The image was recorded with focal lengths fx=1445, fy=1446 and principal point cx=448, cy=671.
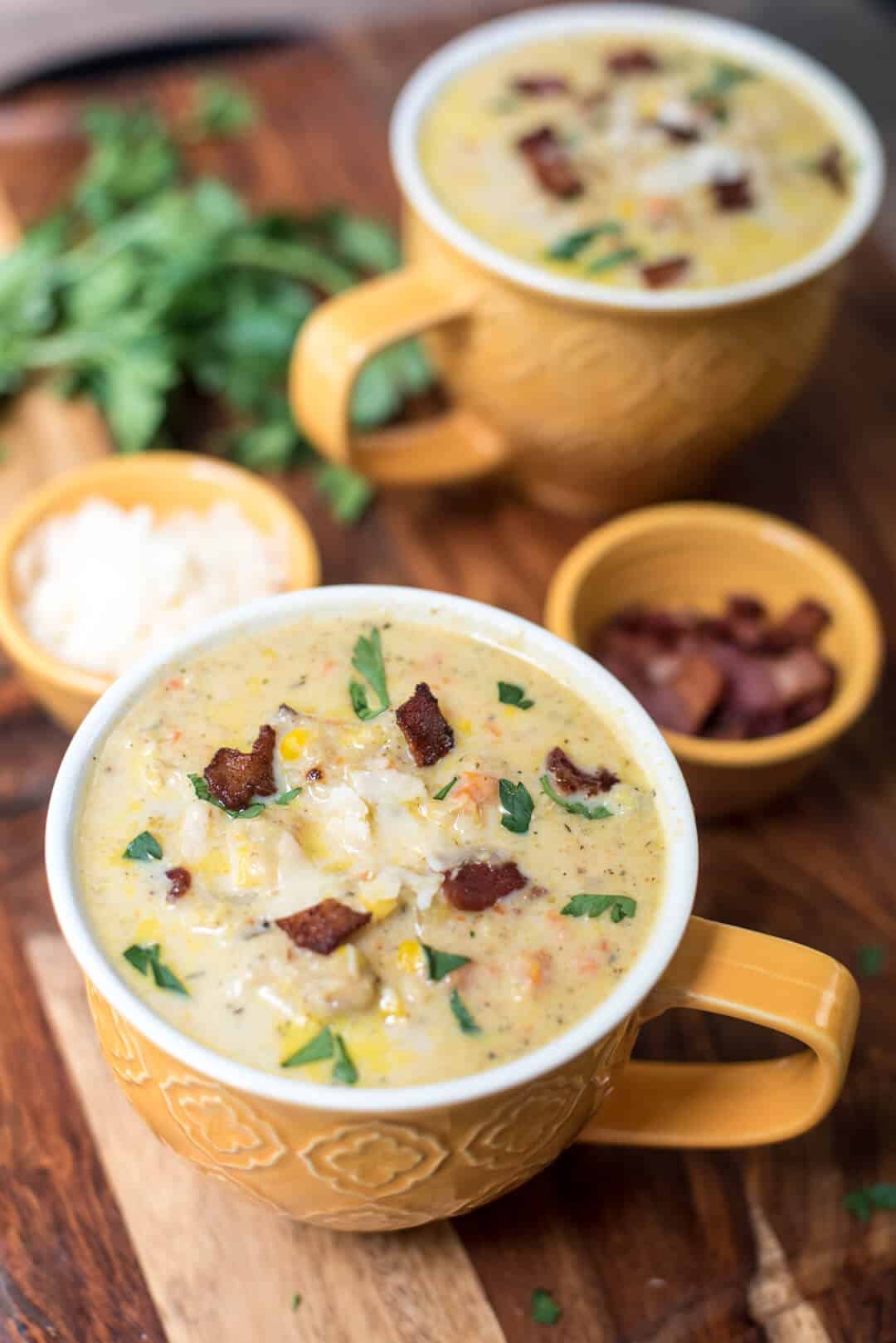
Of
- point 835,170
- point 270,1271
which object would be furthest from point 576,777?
point 835,170

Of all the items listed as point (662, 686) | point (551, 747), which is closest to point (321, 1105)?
point (551, 747)

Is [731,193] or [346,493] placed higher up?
[731,193]

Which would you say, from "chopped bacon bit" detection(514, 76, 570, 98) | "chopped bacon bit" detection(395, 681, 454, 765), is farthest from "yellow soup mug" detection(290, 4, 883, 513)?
"chopped bacon bit" detection(395, 681, 454, 765)

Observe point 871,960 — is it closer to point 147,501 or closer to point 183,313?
point 147,501

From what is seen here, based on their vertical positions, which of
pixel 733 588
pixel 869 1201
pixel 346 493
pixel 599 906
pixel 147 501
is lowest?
pixel 869 1201

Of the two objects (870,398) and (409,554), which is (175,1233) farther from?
(870,398)

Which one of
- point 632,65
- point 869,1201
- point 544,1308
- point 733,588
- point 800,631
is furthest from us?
point 632,65

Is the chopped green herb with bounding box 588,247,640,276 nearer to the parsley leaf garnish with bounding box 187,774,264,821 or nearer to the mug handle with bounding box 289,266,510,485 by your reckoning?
the mug handle with bounding box 289,266,510,485
